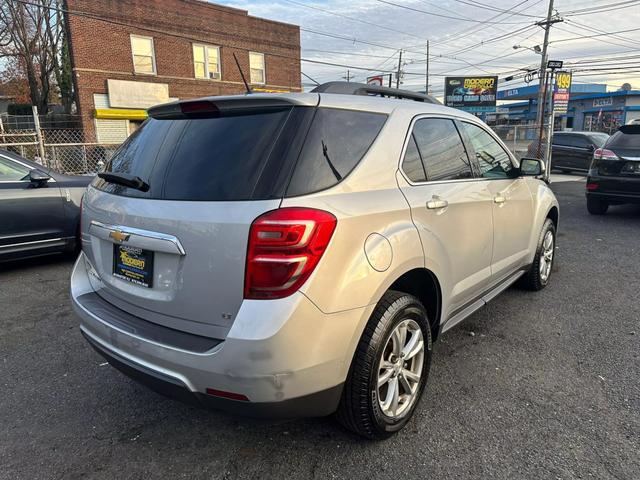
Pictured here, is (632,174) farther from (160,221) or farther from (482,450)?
(160,221)

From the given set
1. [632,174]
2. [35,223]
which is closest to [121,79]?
[35,223]

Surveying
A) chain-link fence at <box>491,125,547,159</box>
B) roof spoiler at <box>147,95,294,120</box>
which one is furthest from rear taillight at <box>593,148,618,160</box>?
chain-link fence at <box>491,125,547,159</box>

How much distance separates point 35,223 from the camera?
5629 millimetres

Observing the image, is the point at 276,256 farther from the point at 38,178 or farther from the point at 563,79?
the point at 563,79

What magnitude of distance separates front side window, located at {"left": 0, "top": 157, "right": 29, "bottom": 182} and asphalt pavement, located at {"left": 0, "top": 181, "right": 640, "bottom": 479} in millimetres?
2077

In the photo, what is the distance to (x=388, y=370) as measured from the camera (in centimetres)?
248

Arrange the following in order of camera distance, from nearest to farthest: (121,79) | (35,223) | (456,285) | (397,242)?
(397,242)
(456,285)
(35,223)
(121,79)

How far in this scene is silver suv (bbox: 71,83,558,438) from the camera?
77.2 inches

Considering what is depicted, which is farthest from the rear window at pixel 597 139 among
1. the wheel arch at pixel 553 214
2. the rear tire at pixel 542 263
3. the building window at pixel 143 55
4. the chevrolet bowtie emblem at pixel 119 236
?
the building window at pixel 143 55

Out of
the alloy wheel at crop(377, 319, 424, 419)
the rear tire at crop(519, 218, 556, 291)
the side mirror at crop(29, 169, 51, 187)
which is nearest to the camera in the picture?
the alloy wheel at crop(377, 319, 424, 419)

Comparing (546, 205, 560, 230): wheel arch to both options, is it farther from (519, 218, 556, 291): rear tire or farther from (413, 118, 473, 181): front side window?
(413, 118, 473, 181): front side window

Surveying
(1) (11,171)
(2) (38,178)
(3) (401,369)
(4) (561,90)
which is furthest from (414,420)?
(4) (561,90)

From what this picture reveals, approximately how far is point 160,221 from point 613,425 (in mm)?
2660

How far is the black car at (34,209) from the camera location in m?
5.46
